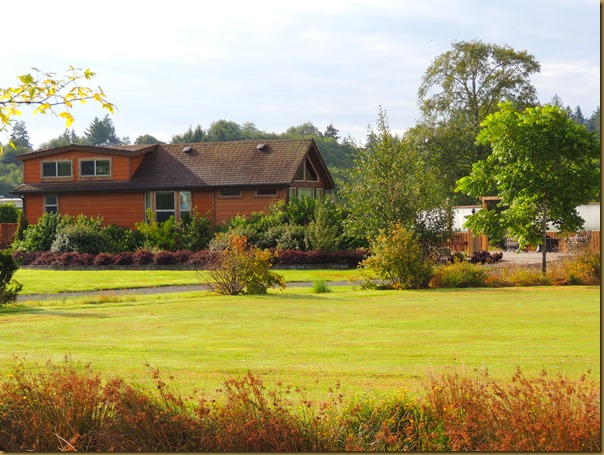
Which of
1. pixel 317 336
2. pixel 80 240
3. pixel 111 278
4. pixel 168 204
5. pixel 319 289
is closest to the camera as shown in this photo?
pixel 317 336

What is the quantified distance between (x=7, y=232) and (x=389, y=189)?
26041 millimetres

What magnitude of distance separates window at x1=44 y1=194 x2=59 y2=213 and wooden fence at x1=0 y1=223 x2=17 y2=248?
261cm

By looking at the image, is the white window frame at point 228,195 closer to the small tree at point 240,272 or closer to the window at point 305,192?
the window at point 305,192

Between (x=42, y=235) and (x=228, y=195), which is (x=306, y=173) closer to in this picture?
(x=228, y=195)

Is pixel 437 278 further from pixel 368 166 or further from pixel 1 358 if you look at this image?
pixel 1 358

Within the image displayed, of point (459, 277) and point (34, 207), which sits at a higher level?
point (34, 207)

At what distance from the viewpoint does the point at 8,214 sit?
5191 cm

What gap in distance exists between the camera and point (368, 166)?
101 feet

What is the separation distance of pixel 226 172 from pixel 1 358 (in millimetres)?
32254

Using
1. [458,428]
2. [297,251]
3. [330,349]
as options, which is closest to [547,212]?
[297,251]

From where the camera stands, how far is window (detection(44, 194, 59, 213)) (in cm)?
4666

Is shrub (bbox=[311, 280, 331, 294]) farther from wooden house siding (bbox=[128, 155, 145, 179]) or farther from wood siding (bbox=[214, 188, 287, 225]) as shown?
wooden house siding (bbox=[128, 155, 145, 179])

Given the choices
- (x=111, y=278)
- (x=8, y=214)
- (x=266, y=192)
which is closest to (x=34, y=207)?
(x=8, y=214)

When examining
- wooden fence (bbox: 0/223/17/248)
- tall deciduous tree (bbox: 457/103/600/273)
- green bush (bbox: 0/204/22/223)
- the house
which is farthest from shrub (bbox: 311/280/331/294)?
green bush (bbox: 0/204/22/223)
